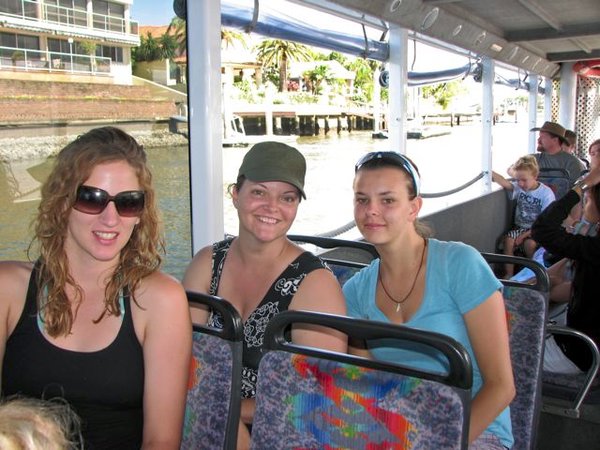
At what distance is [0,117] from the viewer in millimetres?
2205

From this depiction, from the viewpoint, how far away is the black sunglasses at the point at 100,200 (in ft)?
5.17

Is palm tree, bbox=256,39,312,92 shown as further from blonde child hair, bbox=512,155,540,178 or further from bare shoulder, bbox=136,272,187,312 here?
bare shoulder, bbox=136,272,187,312

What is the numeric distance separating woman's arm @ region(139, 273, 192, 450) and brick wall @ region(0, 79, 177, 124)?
1059 mm

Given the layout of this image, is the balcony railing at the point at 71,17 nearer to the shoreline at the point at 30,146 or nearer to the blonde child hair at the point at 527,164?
the shoreline at the point at 30,146

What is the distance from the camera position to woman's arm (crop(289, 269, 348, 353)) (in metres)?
1.73

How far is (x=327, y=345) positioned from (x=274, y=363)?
228 mm

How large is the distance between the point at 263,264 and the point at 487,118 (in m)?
6.18

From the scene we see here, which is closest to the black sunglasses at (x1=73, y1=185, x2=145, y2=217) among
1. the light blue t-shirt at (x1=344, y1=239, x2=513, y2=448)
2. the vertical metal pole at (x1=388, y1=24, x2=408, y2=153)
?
the light blue t-shirt at (x1=344, y1=239, x2=513, y2=448)

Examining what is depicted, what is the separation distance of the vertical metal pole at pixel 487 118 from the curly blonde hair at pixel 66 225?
20.5ft

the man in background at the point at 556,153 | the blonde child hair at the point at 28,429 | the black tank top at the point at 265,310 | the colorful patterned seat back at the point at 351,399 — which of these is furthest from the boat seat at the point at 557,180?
the blonde child hair at the point at 28,429

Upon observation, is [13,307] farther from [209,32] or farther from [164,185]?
[209,32]

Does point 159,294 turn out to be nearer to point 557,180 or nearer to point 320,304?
point 320,304

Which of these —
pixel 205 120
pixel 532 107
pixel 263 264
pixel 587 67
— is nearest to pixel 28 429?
pixel 263 264

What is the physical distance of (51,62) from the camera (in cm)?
237
